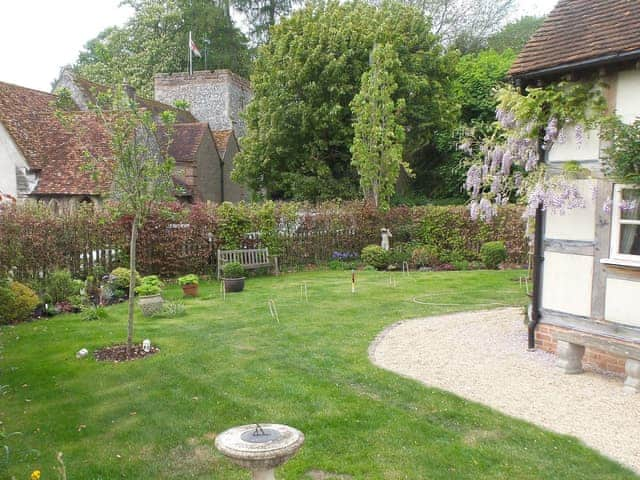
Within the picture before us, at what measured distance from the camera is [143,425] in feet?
19.3

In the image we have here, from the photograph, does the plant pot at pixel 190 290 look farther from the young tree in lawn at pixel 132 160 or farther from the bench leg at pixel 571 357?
the bench leg at pixel 571 357

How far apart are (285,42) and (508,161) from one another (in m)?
19.3

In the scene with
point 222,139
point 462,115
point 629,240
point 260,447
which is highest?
point 462,115

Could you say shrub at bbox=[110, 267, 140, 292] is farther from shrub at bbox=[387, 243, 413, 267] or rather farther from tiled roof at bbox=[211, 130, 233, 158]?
tiled roof at bbox=[211, 130, 233, 158]

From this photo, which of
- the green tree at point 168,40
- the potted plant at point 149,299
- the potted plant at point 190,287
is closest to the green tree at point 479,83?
the green tree at point 168,40

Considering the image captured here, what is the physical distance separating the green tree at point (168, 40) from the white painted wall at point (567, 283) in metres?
38.2

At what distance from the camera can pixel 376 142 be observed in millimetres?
20922

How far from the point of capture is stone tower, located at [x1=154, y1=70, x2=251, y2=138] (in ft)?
122

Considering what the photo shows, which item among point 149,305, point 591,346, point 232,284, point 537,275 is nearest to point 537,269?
point 537,275

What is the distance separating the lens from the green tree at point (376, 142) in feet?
68.2

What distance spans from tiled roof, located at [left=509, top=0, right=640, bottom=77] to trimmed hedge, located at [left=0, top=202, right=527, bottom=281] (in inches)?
256

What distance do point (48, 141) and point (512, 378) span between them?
2140cm

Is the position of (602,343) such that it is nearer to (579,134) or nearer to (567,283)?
(567,283)

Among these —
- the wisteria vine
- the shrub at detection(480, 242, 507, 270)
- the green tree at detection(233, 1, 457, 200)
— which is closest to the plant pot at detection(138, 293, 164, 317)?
the wisteria vine
